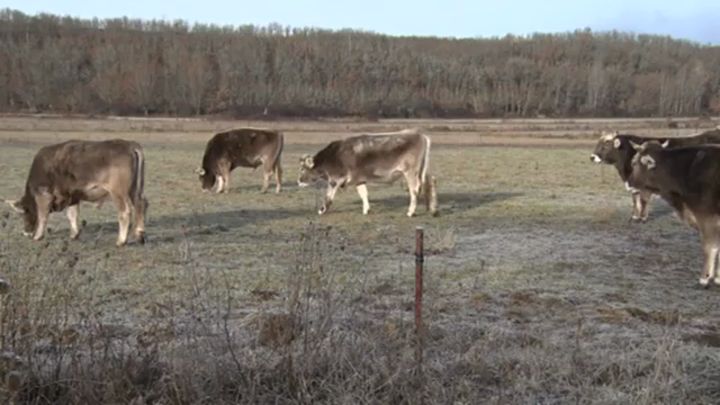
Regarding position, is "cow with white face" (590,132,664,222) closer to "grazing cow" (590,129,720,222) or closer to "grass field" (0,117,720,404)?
"grazing cow" (590,129,720,222)

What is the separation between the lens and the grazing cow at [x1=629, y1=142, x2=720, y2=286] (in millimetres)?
10680

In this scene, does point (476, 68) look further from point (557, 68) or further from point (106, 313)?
point (106, 313)

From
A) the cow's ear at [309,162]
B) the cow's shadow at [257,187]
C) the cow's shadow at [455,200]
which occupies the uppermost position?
the cow's ear at [309,162]

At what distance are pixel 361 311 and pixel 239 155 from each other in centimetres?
1567

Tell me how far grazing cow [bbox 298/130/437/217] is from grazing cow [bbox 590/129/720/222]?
4236 mm

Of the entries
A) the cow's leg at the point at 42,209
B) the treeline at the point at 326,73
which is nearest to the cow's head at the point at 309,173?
the cow's leg at the point at 42,209

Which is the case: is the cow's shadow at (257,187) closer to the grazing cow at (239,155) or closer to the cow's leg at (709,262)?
the grazing cow at (239,155)

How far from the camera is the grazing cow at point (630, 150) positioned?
16.2 metres

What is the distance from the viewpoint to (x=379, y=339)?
656cm

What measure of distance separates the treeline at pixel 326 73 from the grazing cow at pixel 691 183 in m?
113

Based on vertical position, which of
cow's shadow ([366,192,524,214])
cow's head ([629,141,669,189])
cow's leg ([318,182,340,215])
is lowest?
cow's shadow ([366,192,524,214])

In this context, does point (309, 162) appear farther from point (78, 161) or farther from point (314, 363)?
point (314, 363)

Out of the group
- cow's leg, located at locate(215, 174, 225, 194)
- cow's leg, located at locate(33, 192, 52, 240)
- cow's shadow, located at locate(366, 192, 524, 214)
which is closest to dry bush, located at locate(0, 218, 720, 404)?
cow's leg, located at locate(33, 192, 52, 240)

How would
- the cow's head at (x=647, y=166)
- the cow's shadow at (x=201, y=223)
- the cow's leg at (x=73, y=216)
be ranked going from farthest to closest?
1. the cow's shadow at (x=201, y=223)
2. the cow's leg at (x=73, y=216)
3. the cow's head at (x=647, y=166)
